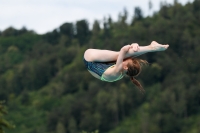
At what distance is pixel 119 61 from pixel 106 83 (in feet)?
444

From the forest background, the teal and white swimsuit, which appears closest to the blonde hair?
the teal and white swimsuit

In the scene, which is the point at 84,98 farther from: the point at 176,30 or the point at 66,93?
the point at 176,30

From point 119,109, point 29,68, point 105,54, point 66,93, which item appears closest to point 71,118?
point 119,109

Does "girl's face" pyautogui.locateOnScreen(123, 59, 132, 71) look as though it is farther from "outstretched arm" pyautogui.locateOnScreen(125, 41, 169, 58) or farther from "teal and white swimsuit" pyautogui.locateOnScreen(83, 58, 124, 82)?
"teal and white swimsuit" pyautogui.locateOnScreen(83, 58, 124, 82)

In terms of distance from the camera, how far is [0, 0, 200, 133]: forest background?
138 meters

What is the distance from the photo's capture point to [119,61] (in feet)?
56.3

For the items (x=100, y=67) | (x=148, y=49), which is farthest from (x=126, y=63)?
(x=100, y=67)

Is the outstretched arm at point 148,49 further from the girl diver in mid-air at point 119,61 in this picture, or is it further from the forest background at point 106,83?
the forest background at point 106,83

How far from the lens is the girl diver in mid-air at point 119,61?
16.9 meters

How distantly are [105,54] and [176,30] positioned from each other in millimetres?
142251

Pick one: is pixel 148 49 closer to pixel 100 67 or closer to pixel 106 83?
pixel 100 67

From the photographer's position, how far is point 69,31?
18875 cm

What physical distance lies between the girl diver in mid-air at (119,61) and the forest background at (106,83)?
4120 inches

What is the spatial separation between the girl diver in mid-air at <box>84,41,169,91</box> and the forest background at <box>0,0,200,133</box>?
104637 millimetres
